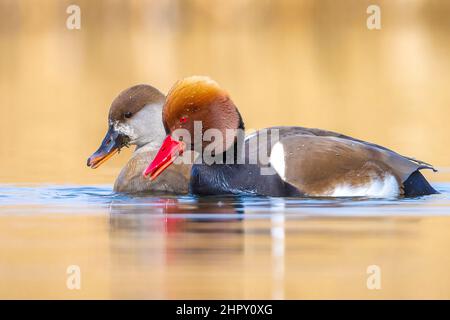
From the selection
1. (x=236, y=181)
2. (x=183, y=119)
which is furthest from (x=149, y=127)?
(x=236, y=181)

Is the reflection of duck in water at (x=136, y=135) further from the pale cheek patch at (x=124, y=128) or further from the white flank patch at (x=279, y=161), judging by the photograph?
the white flank patch at (x=279, y=161)

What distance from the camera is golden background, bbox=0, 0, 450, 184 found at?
1422 cm

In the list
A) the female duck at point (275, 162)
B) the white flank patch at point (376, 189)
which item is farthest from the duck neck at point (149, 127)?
the white flank patch at point (376, 189)

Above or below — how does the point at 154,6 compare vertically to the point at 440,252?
above

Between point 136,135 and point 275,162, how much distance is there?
1.80 metres

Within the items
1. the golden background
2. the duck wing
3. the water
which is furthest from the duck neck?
the duck wing

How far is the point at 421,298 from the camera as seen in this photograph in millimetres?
6172

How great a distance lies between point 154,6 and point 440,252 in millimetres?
20888

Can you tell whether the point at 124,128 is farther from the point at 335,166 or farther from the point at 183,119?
the point at 335,166

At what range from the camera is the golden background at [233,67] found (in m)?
14.2

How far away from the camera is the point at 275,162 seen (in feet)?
31.2

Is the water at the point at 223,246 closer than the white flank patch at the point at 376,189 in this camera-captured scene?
Yes

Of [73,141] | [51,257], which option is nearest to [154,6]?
[73,141]
